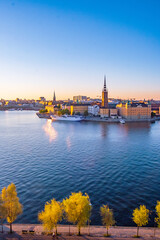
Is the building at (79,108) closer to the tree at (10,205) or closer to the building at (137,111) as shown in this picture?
the building at (137,111)

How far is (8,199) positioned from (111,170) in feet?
41.3

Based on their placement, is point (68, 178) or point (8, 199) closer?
point (8, 199)

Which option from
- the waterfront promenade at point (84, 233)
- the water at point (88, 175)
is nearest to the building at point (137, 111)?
the water at point (88, 175)

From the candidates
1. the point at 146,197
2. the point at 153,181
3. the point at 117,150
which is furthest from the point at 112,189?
the point at 117,150

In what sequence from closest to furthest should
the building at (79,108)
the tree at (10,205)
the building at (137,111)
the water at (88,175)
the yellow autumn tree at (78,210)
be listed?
the yellow autumn tree at (78,210), the tree at (10,205), the water at (88,175), the building at (137,111), the building at (79,108)

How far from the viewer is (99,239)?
9609mm

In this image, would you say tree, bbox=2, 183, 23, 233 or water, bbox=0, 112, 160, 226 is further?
water, bbox=0, 112, 160, 226

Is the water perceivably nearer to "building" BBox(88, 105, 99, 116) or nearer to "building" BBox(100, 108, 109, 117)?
"building" BBox(100, 108, 109, 117)

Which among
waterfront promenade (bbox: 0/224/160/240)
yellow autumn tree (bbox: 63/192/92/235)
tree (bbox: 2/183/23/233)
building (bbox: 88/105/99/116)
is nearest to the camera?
waterfront promenade (bbox: 0/224/160/240)

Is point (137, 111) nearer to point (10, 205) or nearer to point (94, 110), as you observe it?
point (94, 110)

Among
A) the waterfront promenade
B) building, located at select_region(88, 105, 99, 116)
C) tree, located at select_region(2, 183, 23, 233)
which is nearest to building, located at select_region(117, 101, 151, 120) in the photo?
building, located at select_region(88, 105, 99, 116)

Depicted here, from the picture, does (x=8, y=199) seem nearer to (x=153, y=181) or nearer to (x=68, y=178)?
(x=68, y=178)

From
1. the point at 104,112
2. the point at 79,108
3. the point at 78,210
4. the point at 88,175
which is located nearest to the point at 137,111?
the point at 104,112

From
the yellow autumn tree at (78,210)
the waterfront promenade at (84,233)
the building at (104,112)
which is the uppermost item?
the building at (104,112)
